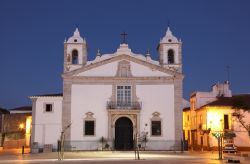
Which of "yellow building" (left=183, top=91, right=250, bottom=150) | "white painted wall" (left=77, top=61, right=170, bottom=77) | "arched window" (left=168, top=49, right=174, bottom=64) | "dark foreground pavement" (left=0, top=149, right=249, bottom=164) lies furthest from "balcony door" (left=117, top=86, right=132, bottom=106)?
"dark foreground pavement" (left=0, top=149, right=249, bottom=164)

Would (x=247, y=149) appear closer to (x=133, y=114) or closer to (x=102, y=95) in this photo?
(x=133, y=114)

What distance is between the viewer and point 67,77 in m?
47.4

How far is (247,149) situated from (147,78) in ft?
44.0

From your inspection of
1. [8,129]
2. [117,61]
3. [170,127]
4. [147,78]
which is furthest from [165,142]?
[8,129]

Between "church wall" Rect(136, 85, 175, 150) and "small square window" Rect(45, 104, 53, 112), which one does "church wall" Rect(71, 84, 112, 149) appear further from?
"church wall" Rect(136, 85, 175, 150)

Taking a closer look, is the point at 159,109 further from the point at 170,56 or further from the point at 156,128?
the point at 170,56

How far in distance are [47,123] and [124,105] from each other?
819cm

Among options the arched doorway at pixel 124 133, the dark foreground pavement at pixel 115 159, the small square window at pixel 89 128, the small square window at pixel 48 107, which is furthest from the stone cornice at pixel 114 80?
the dark foreground pavement at pixel 115 159

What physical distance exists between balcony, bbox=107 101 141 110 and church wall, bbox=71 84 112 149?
2.33 feet

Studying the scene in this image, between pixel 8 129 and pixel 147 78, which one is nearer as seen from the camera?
pixel 147 78

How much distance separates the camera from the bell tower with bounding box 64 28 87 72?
1928 inches

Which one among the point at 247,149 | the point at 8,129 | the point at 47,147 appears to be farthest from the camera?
the point at 8,129

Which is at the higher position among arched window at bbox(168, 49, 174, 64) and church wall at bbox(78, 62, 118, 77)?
arched window at bbox(168, 49, 174, 64)

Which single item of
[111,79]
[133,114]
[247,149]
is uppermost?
[111,79]
